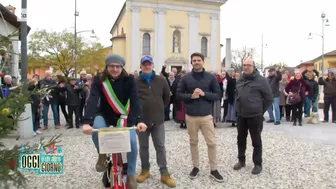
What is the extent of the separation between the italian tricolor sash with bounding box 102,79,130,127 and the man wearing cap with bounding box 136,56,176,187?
78 centimetres

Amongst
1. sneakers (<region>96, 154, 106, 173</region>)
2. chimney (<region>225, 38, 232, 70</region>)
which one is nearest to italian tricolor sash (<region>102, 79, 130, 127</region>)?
sneakers (<region>96, 154, 106, 173</region>)

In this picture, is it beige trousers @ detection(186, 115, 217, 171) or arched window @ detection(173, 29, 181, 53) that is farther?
arched window @ detection(173, 29, 181, 53)

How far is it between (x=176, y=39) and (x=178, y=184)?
1544 inches

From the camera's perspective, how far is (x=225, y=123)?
1136 centimetres

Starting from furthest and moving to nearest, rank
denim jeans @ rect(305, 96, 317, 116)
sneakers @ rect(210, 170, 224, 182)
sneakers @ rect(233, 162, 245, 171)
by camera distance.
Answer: denim jeans @ rect(305, 96, 317, 116)
sneakers @ rect(233, 162, 245, 171)
sneakers @ rect(210, 170, 224, 182)

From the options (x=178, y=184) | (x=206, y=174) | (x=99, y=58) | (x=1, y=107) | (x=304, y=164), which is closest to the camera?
(x=1, y=107)

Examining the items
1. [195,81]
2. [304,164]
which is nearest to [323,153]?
[304,164]

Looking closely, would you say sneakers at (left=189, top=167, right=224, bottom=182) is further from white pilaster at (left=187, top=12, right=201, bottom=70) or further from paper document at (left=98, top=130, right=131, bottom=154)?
white pilaster at (left=187, top=12, right=201, bottom=70)

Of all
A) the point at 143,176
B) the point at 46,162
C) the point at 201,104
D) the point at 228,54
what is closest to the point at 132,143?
the point at 143,176

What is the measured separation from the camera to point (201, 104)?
499cm

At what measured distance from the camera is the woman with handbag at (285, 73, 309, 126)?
10.8 m

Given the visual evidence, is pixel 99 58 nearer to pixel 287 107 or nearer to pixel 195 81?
pixel 287 107

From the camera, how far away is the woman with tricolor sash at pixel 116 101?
4012 mm

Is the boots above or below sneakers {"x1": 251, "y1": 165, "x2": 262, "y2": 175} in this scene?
above
